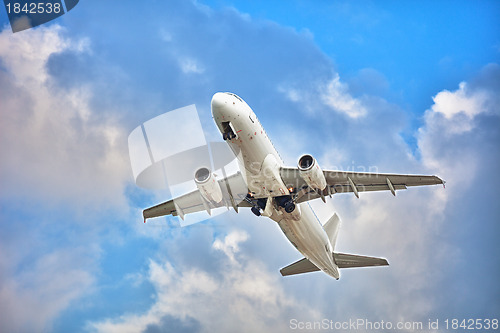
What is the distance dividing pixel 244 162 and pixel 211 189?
3.07 meters

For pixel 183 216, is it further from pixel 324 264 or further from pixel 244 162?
pixel 324 264

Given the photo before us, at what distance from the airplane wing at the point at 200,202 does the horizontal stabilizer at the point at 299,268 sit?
1054 centimetres

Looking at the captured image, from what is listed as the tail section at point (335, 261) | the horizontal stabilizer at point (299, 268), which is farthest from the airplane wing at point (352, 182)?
the horizontal stabilizer at point (299, 268)

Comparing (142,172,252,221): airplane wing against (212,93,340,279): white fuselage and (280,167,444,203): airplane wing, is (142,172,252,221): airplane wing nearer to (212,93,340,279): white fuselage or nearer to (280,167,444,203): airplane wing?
(212,93,340,279): white fuselage

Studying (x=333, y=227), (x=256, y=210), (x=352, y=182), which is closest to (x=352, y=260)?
(x=333, y=227)

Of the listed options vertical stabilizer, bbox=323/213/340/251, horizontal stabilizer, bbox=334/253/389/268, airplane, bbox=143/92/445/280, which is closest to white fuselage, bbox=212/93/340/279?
airplane, bbox=143/92/445/280

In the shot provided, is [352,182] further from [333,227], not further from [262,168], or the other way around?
[333,227]

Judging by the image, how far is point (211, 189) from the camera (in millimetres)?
31906

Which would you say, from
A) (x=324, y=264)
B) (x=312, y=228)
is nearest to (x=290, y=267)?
(x=324, y=264)

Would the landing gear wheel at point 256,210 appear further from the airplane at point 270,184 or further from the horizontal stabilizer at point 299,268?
the horizontal stabilizer at point 299,268

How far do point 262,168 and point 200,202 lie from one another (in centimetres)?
824

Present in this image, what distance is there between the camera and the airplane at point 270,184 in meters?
29.9

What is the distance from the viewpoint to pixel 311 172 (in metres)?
30.5

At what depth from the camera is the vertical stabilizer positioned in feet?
143
